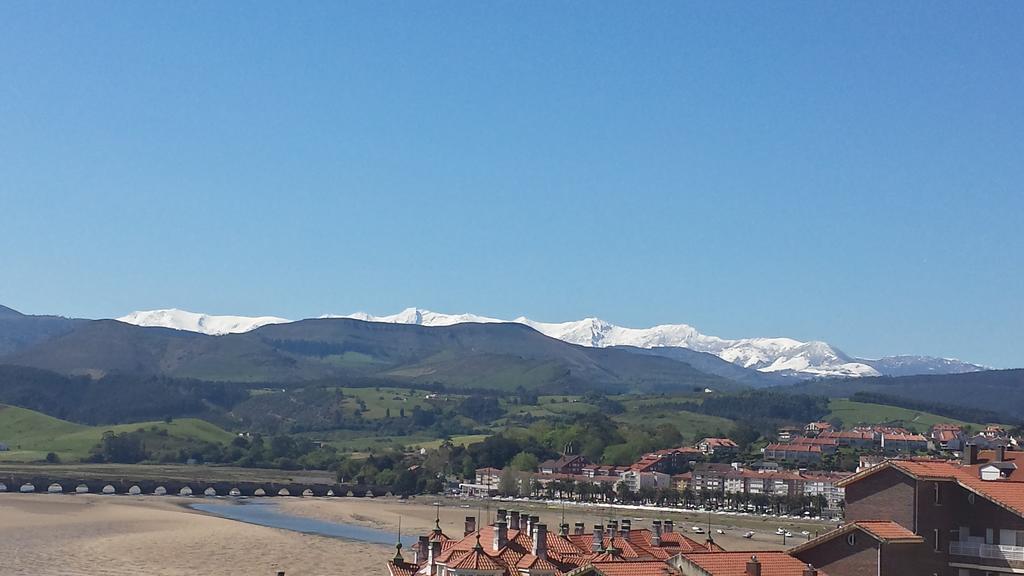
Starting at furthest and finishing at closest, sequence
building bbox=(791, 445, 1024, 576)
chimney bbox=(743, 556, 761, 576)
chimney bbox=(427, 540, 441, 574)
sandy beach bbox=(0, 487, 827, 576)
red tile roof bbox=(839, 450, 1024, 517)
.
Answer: sandy beach bbox=(0, 487, 827, 576) < chimney bbox=(427, 540, 441, 574) < red tile roof bbox=(839, 450, 1024, 517) < building bbox=(791, 445, 1024, 576) < chimney bbox=(743, 556, 761, 576)

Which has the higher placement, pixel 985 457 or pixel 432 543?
pixel 985 457

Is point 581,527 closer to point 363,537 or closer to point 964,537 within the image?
point 964,537

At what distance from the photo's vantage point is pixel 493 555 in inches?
1844

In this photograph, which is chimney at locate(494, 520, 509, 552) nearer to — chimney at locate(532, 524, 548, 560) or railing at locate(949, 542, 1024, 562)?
chimney at locate(532, 524, 548, 560)

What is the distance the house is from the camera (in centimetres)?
4016

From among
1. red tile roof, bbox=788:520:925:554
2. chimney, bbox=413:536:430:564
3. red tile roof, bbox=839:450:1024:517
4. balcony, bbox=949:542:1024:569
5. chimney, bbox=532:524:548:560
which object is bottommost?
chimney, bbox=413:536:430:564

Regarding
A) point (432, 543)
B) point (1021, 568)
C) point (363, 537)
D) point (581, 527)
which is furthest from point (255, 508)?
point (1021, 568)

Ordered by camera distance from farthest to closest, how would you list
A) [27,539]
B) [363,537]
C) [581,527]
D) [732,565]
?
[363,537], [27,539], [581,527], [732,565]

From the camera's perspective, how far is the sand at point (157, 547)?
10444 cm

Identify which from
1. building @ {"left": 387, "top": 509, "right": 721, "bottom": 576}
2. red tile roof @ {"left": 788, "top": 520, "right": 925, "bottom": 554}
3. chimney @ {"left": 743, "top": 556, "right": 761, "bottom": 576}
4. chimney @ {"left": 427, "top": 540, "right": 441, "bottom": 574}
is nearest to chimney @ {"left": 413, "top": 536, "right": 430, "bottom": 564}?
building @ {"left": 387, "top": 509, "right": 721, "bottom": 576}

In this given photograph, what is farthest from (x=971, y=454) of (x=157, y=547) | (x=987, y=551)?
(x=157, y=547)

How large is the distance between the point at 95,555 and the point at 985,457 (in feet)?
270

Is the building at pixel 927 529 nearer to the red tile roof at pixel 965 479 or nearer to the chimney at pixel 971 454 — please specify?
the red tile roof at pixel 965 479

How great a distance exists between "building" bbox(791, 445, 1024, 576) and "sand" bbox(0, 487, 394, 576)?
218ft
